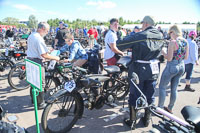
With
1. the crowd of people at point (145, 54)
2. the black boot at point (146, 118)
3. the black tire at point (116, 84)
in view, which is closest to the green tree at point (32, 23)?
the crowd of people at point (145, 54)

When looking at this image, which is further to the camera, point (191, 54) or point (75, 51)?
point (191, 54)

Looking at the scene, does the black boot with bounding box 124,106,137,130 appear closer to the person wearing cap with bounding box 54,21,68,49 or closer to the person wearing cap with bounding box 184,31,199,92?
the person wearing cap with bounding box 184,31,199,92

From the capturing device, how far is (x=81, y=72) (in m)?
2.96

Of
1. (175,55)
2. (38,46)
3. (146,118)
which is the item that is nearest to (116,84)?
(146,118)

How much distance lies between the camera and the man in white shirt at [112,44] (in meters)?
3.92

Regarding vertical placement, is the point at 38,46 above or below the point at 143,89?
above

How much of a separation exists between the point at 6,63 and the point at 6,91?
1447 mm

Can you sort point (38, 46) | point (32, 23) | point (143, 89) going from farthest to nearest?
point (32, 23) → point (38, 46) → point (143, 89)

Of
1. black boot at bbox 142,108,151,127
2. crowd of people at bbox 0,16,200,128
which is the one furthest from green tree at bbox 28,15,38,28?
black boot at bbox 142,108,151,127

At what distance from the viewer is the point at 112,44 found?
3939mm

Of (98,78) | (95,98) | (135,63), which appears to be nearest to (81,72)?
(98,78)

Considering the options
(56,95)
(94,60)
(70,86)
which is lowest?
(56,95)

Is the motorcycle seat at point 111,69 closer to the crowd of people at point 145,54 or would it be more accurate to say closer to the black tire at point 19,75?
the crowd of people at point 145,54

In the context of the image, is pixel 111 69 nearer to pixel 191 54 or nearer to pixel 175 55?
pixel 175 55
